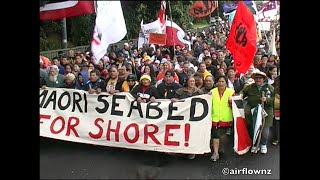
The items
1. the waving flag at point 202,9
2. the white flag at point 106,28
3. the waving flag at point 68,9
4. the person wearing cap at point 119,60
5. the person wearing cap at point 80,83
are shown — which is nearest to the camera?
the white flag at point 106,28

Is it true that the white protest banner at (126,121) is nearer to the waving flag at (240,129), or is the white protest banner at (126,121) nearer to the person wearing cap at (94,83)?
the person wearing cap at (94,83)

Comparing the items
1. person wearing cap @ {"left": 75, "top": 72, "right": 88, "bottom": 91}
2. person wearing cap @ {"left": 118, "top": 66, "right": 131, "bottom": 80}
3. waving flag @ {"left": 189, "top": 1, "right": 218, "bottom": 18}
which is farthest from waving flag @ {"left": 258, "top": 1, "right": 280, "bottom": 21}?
person wearing cap @ {"left": 75, "top": 72, "right": 88, "bottom": 91}

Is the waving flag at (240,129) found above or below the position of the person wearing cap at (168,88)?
below

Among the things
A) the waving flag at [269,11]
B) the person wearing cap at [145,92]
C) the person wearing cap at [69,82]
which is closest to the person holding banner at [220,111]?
the person wearing cap at [145,92]

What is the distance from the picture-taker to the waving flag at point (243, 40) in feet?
19.1

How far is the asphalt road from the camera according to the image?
560 cm

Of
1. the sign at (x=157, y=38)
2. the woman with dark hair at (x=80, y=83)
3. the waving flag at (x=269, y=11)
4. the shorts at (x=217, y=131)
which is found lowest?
the shorts at (x=217, y=131)

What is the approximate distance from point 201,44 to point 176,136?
3611 mm

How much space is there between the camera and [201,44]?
28.6 ft

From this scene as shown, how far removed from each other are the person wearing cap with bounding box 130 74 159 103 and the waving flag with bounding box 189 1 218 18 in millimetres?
5033

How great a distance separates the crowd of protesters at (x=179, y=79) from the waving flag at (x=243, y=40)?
17 centimetres
